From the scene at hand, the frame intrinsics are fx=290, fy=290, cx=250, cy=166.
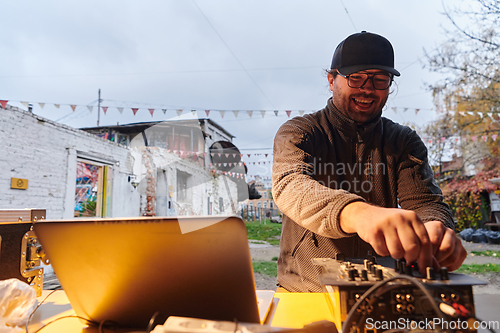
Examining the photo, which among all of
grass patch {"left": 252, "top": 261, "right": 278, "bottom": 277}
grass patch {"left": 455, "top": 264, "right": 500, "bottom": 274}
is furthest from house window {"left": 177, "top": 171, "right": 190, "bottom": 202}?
grass patch {"left": 455, "top": 264, "right": 500, "bottom": 274}

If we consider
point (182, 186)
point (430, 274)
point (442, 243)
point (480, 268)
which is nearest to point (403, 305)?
point (430, 274)

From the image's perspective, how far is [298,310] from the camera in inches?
34.1

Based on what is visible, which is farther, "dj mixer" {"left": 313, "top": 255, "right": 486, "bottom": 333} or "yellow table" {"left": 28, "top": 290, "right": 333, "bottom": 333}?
"yellow table" {"left": 28, "top": 290, "right": 333, "bottom": 333}

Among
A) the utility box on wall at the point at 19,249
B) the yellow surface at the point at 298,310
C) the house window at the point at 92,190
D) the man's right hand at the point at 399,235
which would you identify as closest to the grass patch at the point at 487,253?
the yellow surface at the point at 298,310

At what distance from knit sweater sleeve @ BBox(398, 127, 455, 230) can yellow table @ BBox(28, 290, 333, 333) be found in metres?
0.57

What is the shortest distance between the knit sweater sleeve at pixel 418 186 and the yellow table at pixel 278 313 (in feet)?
1.88

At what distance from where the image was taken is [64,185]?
5.96 m

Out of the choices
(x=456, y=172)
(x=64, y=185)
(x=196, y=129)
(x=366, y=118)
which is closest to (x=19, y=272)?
(x=366, y=118)

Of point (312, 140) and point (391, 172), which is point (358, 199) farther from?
point (391, 172)

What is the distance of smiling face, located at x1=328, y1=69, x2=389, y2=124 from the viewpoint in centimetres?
131

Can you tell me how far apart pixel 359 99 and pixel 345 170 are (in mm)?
340

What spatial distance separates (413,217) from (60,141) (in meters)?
6.77

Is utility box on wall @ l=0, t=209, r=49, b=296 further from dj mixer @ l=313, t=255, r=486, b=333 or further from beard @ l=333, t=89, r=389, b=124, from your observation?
beard @ l=333, t=89, r=389, b=124

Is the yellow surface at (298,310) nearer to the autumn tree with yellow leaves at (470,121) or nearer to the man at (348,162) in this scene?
the man at (348,162)
